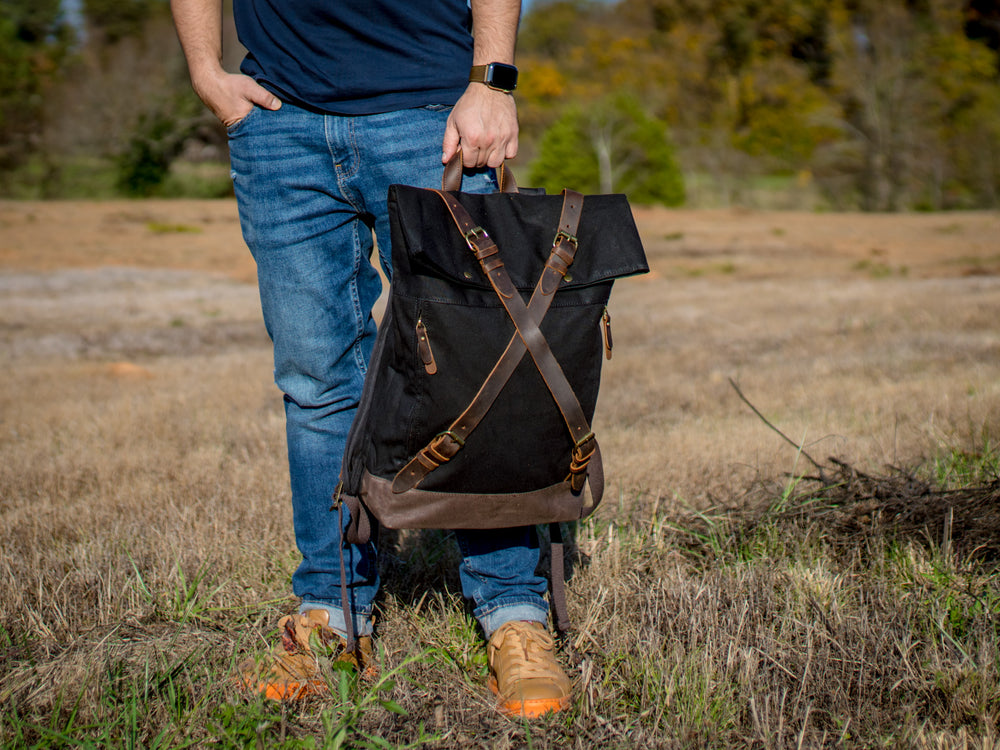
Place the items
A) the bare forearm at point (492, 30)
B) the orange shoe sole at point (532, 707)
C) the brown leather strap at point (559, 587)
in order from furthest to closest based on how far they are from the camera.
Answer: the brown leather strap at point (559, 587) < the bare forearm at point (492, 30) < the orange shoe sole at point (532, 707)

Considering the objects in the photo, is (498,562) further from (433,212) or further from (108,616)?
(108,616)

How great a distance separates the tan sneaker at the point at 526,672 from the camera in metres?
1.79

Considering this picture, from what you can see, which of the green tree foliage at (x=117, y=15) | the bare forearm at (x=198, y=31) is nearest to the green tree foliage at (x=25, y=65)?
the green tree foliage at (x=117, y=15)

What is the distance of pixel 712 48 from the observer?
1544 inches

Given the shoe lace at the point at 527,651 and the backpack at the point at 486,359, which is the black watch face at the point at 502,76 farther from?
the shoe lace at the point at 527,651

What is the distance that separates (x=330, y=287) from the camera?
6.63 feet

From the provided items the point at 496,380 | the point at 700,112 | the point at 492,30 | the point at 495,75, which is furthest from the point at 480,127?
the point at 700,112

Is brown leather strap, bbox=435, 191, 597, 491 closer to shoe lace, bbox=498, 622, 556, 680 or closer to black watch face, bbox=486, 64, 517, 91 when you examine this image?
black watch face, bbox=486, 64, 517, 91

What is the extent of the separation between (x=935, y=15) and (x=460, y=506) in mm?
38063

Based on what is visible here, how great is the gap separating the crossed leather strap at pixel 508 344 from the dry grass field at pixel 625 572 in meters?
0.47

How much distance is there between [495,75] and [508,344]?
62 cm

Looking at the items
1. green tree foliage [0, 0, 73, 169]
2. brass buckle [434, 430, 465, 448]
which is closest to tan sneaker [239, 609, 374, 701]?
brass buckle [434, 430, 465, 448]

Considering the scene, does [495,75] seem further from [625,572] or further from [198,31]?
[625,572]

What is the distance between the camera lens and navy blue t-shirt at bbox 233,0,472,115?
74.8 inches
